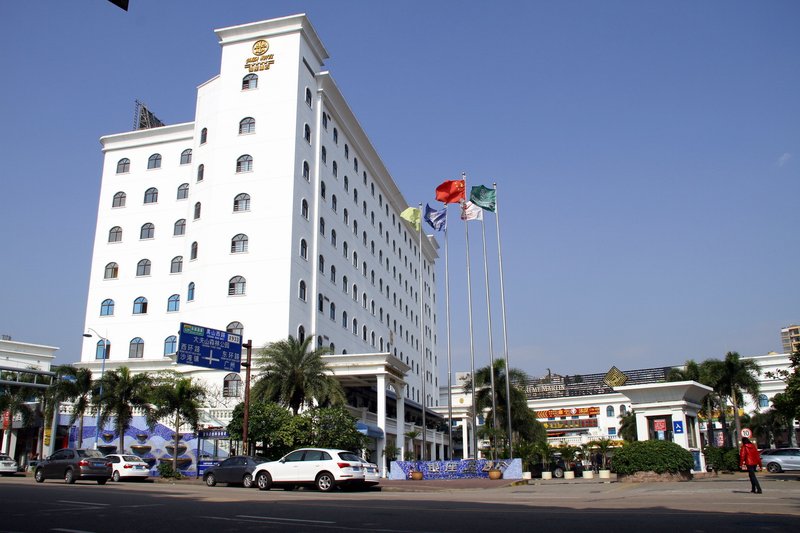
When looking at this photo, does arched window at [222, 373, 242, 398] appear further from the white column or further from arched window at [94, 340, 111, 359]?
arched window at [94, 340, 111, 359]

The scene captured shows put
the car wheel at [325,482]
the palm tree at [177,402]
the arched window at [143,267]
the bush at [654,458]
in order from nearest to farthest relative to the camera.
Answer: the car wheel at [325,482]
the bush at [654,458]
the palm tree at [177,402]
the arched window at [143,267]

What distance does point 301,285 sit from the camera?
157 feet

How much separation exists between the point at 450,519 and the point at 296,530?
283cm

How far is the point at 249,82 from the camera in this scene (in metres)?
50.8

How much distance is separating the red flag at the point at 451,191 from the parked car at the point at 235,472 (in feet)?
61.8

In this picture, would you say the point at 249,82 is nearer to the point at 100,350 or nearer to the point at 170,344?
the point at 170,344

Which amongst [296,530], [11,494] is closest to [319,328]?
[11,494]

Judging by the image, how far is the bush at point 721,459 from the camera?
3666 cm

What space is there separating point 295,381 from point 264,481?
11977mm

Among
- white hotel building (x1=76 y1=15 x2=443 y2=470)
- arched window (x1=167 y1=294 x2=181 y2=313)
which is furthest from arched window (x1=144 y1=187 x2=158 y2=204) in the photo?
arched window (x1=167 y1=294 x2=181 y2=313)

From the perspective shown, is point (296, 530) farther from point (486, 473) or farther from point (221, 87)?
point (221, 87)

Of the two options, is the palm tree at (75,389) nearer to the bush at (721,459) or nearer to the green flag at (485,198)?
the green flag at (485,198)

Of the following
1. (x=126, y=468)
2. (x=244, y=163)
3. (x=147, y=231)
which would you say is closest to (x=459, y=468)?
(x=126, y=468)

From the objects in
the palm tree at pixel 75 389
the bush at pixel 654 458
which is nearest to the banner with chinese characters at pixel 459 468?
the bush at pixel 654 458
